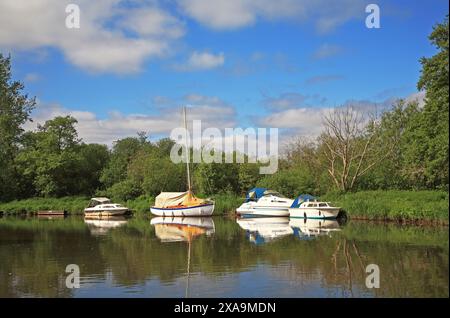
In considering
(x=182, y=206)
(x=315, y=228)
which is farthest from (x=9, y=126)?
(x=315, y=228)

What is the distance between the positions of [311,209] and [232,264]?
25173 millimetres

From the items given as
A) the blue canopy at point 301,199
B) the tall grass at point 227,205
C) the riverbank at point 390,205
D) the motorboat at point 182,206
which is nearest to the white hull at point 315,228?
the blue canopy at point 301,199

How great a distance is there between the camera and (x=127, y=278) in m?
17.0

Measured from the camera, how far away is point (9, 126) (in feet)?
221

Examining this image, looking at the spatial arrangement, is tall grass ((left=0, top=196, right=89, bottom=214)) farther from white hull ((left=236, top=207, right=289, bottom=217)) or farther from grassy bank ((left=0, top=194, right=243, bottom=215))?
white hull ((left=236, top=207, right=289, bottom=217))

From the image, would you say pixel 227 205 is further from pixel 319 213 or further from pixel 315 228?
pixel 315 228

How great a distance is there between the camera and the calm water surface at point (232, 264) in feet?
48.3

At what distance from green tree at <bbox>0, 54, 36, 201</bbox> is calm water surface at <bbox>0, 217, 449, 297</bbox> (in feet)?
Answer: 125

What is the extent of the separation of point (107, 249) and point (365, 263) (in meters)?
13.3

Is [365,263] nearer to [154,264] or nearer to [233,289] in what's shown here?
[233,289]

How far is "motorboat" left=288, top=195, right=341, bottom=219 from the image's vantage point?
42.9 metres

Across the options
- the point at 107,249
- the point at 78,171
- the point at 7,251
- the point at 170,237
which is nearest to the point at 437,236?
the point at 170,237

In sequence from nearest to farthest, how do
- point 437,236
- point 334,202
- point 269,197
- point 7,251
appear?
point 7,251
point 437,236
point 334,202
point 269,197

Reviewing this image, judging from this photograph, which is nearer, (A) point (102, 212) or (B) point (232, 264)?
(B) point (232, 264)
